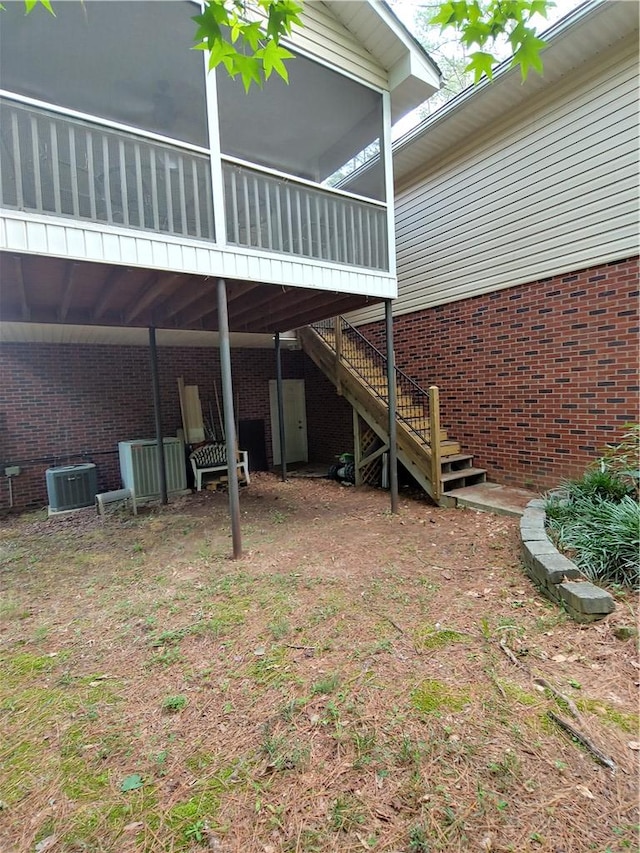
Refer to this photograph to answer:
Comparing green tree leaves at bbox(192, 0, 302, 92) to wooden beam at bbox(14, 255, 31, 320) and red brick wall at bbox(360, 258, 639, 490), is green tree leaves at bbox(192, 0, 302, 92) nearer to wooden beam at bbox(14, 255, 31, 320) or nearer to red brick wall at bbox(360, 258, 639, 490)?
wooden beam at bbox(14, 255, 31, 320)

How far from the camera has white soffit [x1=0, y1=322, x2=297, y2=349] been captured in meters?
6.98

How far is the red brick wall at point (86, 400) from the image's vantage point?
24.1 feet

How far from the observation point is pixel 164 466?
24.1 ft

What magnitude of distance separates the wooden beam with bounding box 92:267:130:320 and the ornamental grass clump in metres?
4.99

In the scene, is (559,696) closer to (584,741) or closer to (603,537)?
(584,741)

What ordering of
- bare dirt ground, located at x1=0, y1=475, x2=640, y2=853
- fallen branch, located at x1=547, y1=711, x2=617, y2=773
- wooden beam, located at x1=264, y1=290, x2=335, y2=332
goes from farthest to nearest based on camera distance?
wooden beam, located at x1=264, y1=290, x2=335, y2=332 < fallen branch, located at x1=547, y1=711, x2=617, y2=773 < bare dirt ground, located at x1=0, y1=475, x2=640, y2=853

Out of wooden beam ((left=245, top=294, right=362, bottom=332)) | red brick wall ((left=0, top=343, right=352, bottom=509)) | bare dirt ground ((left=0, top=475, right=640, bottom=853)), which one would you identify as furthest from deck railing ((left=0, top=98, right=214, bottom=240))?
red brick wall ((left=0, top=343, right=352, bottom=509))

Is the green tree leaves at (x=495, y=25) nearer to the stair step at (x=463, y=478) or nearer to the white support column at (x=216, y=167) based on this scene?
the white support column at (x=216, y=167)

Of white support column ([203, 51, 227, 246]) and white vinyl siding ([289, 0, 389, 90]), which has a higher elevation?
white vinyl siding ([289, 0, 389, 90])

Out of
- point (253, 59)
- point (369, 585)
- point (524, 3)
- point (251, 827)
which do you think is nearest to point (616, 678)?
point (369, 585)

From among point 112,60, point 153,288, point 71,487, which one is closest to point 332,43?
point 112,60

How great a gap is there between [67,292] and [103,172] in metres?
1.56

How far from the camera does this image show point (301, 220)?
4953 millimetres

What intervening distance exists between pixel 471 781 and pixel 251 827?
89cm
